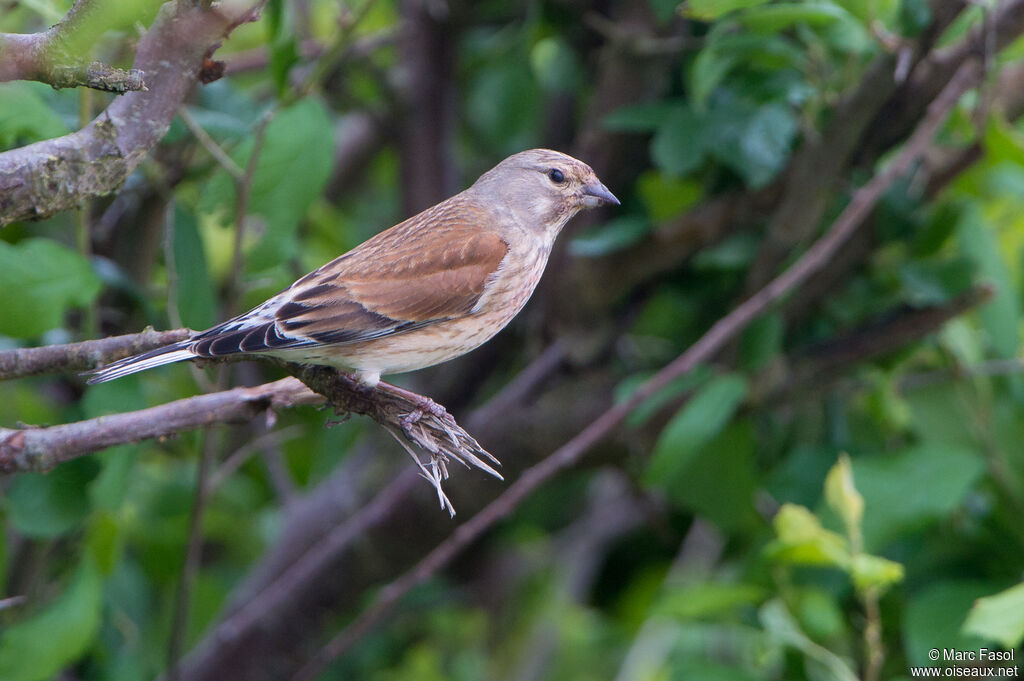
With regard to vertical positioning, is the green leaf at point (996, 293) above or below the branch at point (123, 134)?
below

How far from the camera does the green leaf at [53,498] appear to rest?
285cm

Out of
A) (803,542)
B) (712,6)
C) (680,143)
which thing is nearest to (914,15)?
(680,143)

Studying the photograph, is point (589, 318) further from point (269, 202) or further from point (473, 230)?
point (269, 202)

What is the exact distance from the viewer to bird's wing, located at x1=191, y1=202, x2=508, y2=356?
2605 mm

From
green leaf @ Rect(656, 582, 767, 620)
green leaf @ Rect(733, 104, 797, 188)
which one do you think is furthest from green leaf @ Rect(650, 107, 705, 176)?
green leaf @ Rect(656, 582, 767, 620)

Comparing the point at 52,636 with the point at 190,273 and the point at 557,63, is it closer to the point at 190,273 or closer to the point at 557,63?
the point at 190,273

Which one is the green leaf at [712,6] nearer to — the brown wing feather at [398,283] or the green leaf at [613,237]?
the brown wing feather at [398,283]

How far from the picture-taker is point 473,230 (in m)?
3.15

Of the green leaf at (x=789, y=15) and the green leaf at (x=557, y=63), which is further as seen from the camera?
the green leaf at (x=557, y=63)

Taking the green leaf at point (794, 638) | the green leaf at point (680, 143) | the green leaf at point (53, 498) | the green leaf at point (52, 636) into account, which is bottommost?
the green leaf at point (794, 638)

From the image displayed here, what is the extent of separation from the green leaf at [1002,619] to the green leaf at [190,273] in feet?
7.46

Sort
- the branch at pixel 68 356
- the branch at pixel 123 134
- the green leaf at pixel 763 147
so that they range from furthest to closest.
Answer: the green leaf at pixel 763 147, the branch at pixel 68 356, the branch at pixel 123 134

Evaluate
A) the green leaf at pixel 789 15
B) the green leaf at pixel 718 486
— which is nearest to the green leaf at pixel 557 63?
the green leaf at pixel 789 15

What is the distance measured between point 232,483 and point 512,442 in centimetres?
146
